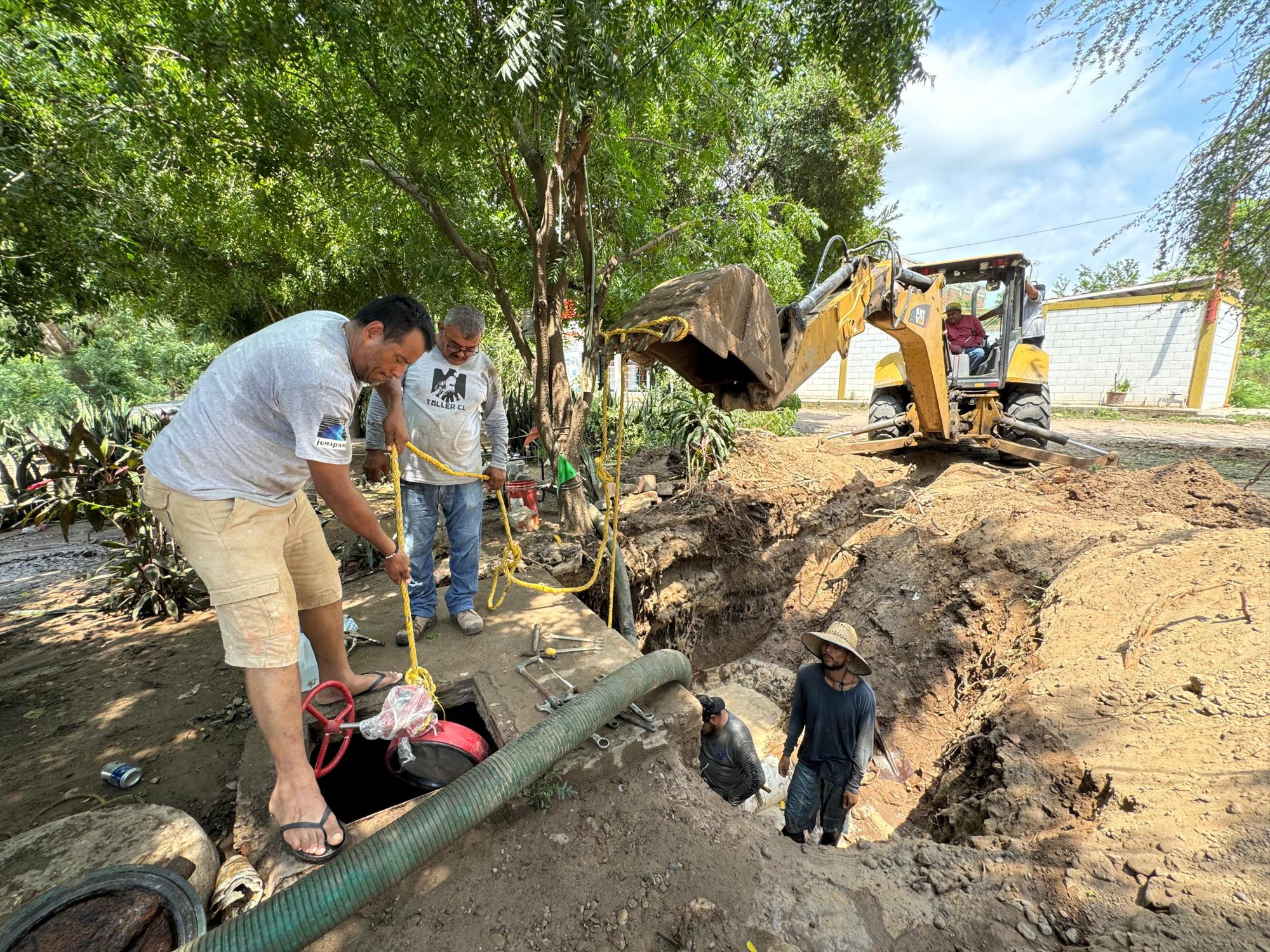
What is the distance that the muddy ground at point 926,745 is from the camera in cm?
176

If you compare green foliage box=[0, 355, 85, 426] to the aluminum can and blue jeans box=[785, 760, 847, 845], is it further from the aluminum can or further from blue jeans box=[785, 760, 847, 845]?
blue jeans box=[785, 760, 847, 845]

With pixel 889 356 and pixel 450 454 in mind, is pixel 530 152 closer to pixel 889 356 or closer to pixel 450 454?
pixel 450 454

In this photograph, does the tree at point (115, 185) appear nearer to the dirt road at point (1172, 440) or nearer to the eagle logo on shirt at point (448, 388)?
the eagle logo on shirt at point (448, 388)

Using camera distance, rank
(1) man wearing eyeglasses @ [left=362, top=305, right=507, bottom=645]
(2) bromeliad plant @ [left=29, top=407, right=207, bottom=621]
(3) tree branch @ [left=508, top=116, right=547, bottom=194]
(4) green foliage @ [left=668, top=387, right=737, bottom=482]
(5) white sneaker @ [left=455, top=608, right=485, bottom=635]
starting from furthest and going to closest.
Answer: (4) green foliage @ [left=668, top=387, right=737, bottom=482], (2) bromeliad plant @ [left=29, top=407, right=207, bottom=621], (3) tree branch @ [left=508, top=116, right=547, bottom=194], (5) white sneaker @ [left=455, top=608, right=485, bottom=635], (1) man wearing eyeglasses @ [left=362, top=305, right=507, bottom=645]

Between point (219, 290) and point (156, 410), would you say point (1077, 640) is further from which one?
point (156, 410)

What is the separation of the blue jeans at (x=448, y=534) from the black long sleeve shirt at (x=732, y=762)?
1.70 meters

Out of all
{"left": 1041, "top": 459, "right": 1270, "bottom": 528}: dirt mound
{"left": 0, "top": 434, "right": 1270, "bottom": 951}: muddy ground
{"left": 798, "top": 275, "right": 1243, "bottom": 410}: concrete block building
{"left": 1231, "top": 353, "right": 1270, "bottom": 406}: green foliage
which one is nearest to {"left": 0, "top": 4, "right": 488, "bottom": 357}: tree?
{"left": 0, "top": 434, "right": 1270, "bottom": 951}: muddy ground

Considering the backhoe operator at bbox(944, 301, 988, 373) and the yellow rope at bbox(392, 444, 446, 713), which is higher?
A: the backhoe operator at bbox(944, 301, 988, 373)

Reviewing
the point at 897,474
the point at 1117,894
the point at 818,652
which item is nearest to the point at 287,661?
the point at 818,652

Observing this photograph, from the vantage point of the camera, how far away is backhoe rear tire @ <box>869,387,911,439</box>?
798 centimetres

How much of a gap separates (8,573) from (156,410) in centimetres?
716

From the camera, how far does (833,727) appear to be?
3.03 metres

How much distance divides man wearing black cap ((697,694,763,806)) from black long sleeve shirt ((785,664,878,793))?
27cm

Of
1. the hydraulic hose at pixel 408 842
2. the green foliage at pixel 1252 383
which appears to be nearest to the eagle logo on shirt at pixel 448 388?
the hydraulic hose at pixel 408 842
